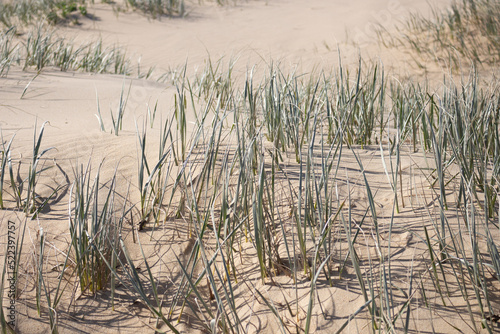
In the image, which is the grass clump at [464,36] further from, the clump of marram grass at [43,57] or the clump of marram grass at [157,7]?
the clump of marram grass at [157,7]

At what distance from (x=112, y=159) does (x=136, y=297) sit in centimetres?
89

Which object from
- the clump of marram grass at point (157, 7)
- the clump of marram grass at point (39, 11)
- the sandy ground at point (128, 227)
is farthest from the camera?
the clump of marram grass at point (157, 7)

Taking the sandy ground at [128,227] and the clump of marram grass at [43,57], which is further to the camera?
the clump of marram grass at [43,57]

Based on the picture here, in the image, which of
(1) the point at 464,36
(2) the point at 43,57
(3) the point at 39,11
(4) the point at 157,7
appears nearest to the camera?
(2) the point at 43,57

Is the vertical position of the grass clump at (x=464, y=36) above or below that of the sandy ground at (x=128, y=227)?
above

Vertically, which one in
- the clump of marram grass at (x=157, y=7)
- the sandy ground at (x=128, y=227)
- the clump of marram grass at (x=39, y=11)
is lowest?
the sandy ground at (x=128, y=227)

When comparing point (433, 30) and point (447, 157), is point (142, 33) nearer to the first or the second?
point (433, 30)

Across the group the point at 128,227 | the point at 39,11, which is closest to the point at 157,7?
the point at 39,11

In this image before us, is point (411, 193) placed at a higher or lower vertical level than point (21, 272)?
higher

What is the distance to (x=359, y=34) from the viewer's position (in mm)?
7488

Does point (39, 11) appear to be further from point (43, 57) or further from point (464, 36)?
point (464, 36)

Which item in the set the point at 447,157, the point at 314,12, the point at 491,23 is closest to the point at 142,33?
the point at 314,12

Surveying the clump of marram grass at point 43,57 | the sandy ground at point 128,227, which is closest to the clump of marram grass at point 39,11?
the clump of marram grass at point 43,57

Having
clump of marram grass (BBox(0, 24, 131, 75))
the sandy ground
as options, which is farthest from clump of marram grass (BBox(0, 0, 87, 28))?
the sandy ground
